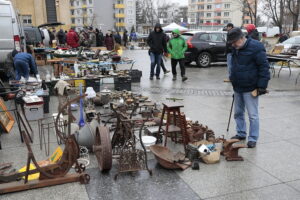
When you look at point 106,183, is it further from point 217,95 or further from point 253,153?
point 217,95

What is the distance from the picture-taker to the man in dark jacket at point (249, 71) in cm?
438

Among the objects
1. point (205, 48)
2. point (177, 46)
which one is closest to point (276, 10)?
point (205, 48)

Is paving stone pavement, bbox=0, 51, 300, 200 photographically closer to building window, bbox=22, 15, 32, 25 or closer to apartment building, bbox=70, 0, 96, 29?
building window, bbox=22, 15, 32, 25

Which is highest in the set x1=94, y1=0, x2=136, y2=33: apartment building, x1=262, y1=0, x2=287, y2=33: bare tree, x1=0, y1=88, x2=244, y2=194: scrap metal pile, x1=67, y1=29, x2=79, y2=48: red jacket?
x1=94, y1=0, x2=136, y2=33: apartment building

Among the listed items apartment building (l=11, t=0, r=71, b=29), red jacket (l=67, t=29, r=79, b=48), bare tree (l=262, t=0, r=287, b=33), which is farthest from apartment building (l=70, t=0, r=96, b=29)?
red jacket (l=67, t=29, r=79, b=48)

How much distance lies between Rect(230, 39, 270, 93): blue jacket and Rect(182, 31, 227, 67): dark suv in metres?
9.09

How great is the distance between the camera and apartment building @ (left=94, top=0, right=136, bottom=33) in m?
78.3

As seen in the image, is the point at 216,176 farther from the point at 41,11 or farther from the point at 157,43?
the point at 41,11

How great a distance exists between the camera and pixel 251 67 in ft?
14.7

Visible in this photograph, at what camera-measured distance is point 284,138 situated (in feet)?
16.8

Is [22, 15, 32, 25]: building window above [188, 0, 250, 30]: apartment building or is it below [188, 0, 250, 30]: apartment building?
below

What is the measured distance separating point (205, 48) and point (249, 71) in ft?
31.1

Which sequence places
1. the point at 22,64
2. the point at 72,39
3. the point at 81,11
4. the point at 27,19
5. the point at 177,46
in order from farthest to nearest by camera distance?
1. the point at 81,11
2. the point at 27,19
3. the point at 72,39
4. the point at 177,46
5. the point at 22,64

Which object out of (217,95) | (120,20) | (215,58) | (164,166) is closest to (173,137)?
(164,166)
